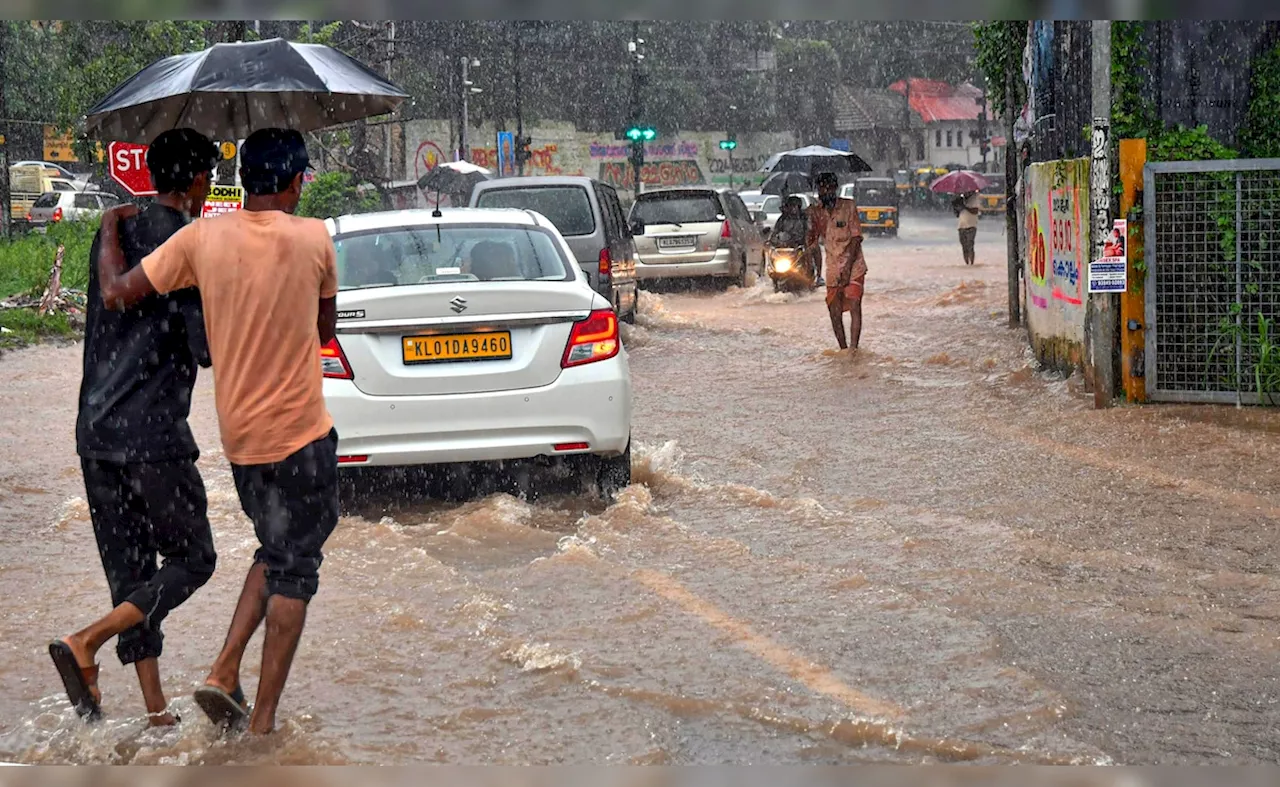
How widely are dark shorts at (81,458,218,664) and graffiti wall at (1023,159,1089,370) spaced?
854 cm

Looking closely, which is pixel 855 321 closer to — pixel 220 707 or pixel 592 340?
pixel 592 340

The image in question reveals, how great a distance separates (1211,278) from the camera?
11.2 m

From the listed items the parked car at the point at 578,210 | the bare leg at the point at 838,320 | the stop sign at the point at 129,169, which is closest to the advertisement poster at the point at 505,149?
the stop sign at the point at 129,169

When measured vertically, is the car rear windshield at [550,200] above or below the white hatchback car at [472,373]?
above

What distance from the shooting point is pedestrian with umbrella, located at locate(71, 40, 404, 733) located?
4629 millimetres

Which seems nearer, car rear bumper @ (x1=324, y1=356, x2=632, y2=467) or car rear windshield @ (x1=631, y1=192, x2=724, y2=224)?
car rear bumper @ (x1=324, y1=356, x2=632, y2=467)

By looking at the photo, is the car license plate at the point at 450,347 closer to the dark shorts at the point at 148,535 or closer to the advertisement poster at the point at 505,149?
the dark shorts at the point at 148,535

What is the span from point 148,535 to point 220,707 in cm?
56

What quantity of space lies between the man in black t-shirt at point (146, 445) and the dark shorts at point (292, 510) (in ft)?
0.77

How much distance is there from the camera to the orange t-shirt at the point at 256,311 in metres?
4.62

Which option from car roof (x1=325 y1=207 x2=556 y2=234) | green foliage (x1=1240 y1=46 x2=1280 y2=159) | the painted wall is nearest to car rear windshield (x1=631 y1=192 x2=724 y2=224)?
green foliage (x1=1240 y1=46 x2=1280 y2=159)

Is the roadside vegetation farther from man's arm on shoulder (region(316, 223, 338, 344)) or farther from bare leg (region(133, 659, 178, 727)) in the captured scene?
man's arm on shoulder (region(316, 223, 338, 344))

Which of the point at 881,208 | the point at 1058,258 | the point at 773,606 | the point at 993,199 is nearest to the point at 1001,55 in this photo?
the point at 1058,258

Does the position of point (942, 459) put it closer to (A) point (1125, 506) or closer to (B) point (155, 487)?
(A) point (1125, 506)
